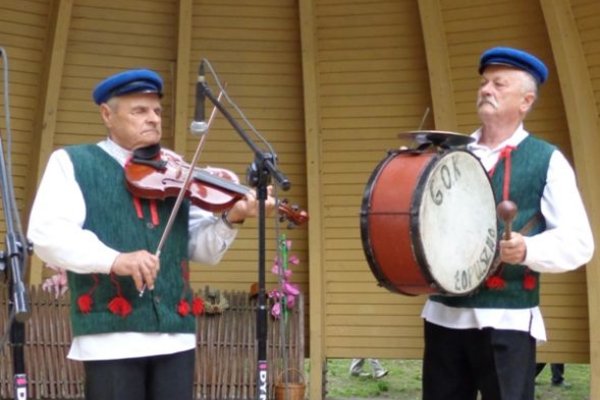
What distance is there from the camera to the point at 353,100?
7539mm

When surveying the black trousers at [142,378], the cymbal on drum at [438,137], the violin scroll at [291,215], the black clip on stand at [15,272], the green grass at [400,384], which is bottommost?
the green grass at [400,384]

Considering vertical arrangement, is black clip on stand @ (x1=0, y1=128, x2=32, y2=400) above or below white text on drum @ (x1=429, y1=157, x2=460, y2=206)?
below

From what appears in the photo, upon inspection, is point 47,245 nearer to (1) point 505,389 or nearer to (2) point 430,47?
(1) point 505,389

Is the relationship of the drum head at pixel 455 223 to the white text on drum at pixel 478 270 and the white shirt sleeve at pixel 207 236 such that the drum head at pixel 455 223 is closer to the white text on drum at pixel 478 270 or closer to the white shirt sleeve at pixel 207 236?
the white text on drum at pixel 478 270

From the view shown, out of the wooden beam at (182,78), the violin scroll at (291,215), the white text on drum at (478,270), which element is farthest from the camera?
the wooden beam at (182,78)

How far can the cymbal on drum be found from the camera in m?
3.71

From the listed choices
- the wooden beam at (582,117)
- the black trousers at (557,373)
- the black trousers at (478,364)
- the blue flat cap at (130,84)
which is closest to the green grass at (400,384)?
the black trousers at (557,373)

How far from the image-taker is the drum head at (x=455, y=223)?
3.54 meters

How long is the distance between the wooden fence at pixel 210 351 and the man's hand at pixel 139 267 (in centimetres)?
335

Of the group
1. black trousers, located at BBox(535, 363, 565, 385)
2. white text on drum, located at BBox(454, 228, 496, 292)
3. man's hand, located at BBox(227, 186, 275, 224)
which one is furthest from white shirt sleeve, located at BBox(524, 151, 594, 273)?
black trousers, located at BBox(535, 363, 565, 385)

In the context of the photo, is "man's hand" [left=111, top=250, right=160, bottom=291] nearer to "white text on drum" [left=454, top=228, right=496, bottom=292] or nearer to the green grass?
"white text on drum" [left=454, top=228, right=496, bottom=292]

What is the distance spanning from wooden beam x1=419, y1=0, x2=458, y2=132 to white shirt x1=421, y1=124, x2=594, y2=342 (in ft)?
11.1

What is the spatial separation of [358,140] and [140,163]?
405 cm

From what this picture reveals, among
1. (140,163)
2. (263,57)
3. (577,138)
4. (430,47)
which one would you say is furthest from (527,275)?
(263,57)
